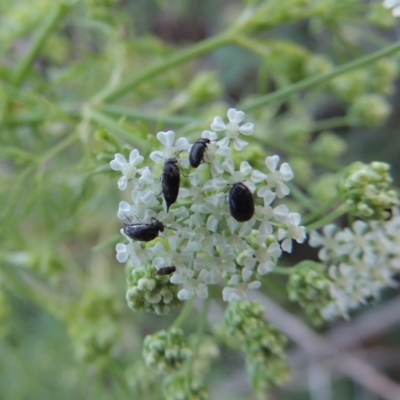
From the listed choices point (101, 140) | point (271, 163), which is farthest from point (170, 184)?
point (101, 140)

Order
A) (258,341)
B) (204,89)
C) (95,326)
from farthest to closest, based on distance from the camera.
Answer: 1. (204,89)
2. (95,326)
3. (258,341)

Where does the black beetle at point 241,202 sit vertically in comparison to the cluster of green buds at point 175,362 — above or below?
above

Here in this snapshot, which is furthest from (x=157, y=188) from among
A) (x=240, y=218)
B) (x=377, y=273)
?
(x=377, y=273)

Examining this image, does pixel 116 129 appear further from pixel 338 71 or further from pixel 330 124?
pixel 330 124

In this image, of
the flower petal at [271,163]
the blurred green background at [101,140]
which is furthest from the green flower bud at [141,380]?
the flower petal at [271,163]

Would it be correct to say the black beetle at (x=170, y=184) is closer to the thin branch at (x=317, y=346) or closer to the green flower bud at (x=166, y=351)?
the green flower bud at (x=166, y=351)

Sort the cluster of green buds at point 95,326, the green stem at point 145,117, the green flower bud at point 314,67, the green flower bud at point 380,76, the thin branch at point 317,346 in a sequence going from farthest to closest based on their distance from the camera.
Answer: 1. the thin branch at point 317,346
2. the green flower bud at point 380,76
3. the green flower bud at point 314,67
4. the cluster of green buds at point 95,326
5. the green stem at point 145,117
